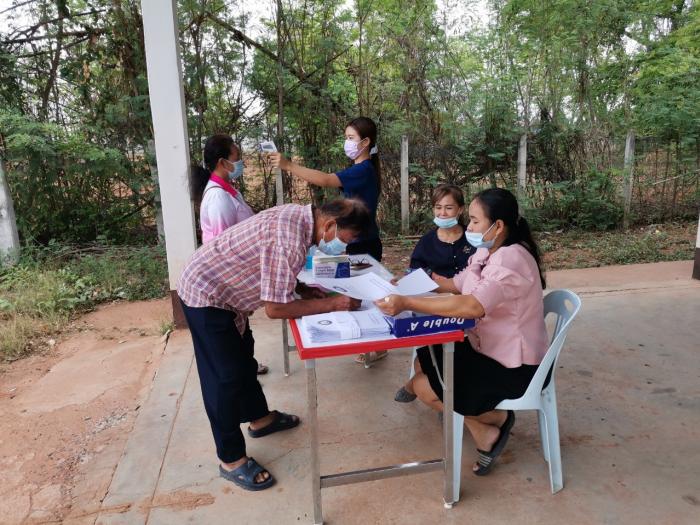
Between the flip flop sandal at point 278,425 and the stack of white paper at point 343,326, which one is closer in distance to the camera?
the stack of white paper at point 343,326

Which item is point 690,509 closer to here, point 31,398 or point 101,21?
point 31,398

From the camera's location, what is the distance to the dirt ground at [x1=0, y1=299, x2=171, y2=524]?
2.40m

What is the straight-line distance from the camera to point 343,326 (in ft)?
6.35

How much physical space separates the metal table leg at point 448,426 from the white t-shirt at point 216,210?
1.38 meters

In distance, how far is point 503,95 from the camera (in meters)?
7.78

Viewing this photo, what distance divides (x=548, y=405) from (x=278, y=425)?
4.36ft

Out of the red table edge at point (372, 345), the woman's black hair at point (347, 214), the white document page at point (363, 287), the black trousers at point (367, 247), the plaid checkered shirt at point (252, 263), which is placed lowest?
the red table edge at point (372, 345)

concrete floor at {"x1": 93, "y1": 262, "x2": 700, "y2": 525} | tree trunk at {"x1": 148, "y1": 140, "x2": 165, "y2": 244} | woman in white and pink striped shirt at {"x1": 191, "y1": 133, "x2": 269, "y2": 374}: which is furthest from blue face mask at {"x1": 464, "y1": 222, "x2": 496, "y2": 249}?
tree trunk at {"x1": 148, "y1": 140, "x2": 165, "y2": 244}

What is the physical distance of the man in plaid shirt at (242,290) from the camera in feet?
6.45

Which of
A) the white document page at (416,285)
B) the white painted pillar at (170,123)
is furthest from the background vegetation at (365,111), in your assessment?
the white document page at (416,285)

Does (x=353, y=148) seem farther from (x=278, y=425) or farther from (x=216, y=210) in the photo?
(x=278, y=425)

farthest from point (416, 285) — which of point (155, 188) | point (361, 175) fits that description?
point (155, 188)

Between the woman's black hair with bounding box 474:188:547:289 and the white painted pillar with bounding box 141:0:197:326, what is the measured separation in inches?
94.9

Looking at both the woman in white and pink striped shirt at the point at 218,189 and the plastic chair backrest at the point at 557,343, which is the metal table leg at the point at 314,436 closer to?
the plastic chair backrest at the point at 557,343
